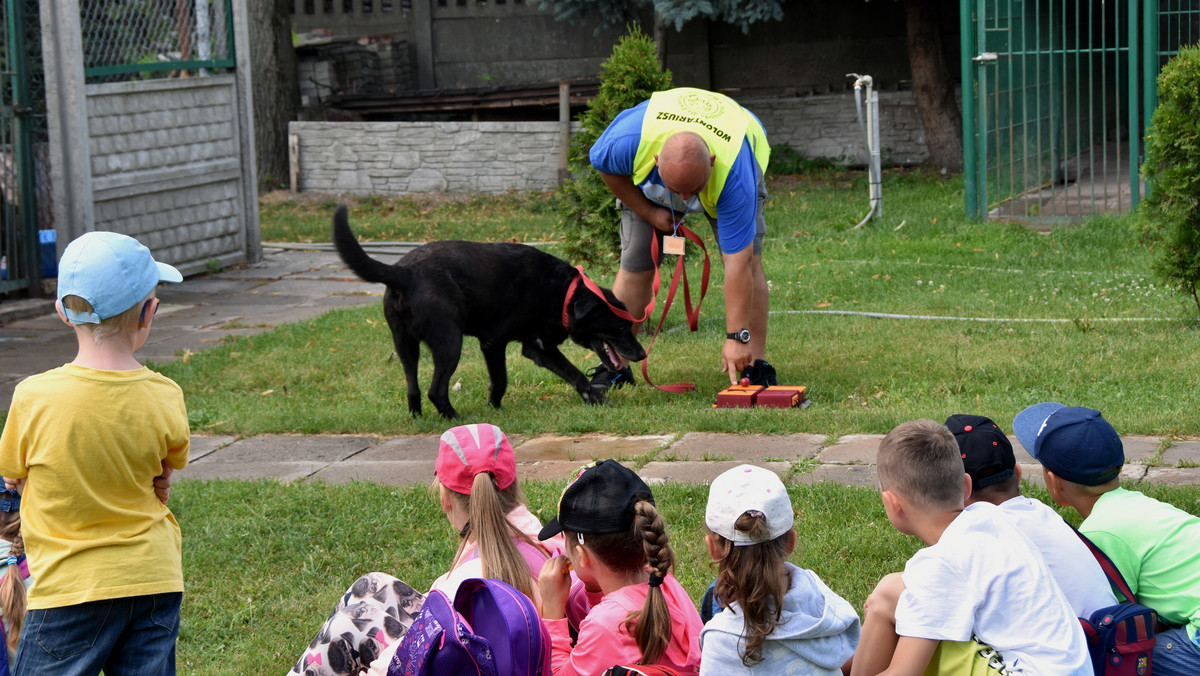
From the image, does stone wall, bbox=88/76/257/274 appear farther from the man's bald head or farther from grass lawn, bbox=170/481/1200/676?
the man's bald head

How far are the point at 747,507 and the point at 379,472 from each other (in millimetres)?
3375

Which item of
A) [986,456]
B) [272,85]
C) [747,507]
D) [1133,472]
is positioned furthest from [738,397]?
[272,85]

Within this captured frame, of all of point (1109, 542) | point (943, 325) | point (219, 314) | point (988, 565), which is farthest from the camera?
point (219, 314)

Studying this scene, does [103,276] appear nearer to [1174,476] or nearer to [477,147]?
[1174,476]

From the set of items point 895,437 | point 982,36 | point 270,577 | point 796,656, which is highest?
point 982,36

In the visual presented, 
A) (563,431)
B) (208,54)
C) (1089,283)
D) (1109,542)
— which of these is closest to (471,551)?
(1109,542)

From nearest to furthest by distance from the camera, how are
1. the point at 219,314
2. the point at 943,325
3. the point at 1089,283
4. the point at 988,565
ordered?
the point at 988,565
the point at 943,325
the point at 1089,283
the point at 219,314

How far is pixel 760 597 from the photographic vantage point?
8.13 feet

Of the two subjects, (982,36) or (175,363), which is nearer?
(175,363)

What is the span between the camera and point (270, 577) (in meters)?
4.28

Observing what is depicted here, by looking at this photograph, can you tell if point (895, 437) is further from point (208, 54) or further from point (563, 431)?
point (208, 54)

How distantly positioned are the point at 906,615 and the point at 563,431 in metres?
3.71

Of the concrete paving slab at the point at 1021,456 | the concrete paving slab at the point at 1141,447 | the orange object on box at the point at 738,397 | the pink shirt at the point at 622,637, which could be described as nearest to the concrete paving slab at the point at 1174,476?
the concrete paving slab at the point at 1141,447

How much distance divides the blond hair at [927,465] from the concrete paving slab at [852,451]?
7.73ft
